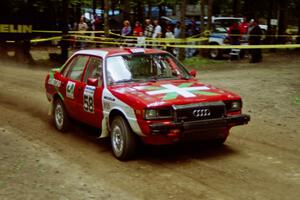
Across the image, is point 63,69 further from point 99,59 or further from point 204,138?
point 204,138

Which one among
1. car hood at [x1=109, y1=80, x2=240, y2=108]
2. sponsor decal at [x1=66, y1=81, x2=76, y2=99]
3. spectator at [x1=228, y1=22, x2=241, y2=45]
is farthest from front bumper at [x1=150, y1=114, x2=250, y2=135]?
spectator at [x1=228, y1=22, x2=241, y2=45]

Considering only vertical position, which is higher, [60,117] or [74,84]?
[74,84]

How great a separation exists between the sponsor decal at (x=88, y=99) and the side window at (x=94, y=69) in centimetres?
23

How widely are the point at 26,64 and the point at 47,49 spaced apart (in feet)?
24.1

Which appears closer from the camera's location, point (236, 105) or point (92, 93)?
point (236, 105)

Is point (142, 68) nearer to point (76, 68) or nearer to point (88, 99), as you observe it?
point (88, 99)

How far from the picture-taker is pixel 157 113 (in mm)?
6793

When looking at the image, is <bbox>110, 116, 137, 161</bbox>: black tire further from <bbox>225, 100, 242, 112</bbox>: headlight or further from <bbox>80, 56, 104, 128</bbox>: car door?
<bbox>225, 100, 242, 112</bbox>: headlight

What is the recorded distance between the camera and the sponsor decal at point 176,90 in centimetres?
709

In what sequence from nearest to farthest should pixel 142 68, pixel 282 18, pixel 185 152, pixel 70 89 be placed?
pixel 185 152
pixel 142 68
pixel 70 89
pixel 282 18

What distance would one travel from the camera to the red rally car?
22.4 feet

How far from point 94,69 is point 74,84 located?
1.77 ft

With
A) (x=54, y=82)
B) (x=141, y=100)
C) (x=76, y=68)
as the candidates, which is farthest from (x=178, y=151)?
(x=54, y=82)

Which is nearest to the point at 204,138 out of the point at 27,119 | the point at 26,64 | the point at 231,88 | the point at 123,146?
the point at 123,146
